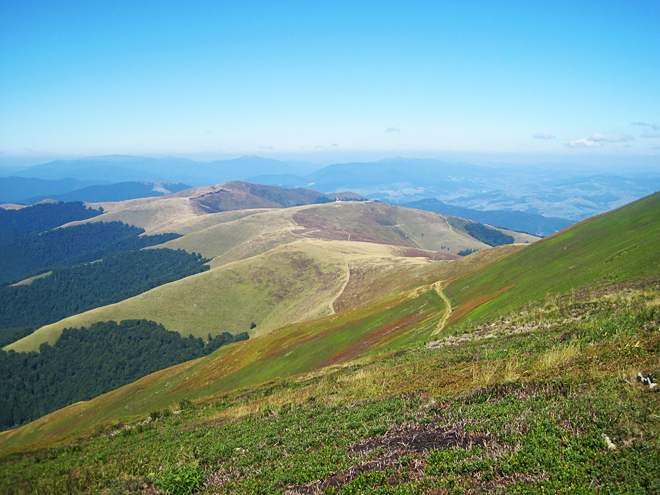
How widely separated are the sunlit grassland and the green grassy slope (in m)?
10.4

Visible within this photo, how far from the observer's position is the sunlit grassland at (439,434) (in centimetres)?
809

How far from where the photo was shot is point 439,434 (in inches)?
413

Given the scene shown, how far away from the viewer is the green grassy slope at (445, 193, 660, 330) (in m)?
30.9

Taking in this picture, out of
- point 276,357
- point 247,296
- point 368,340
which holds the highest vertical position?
point 368,340

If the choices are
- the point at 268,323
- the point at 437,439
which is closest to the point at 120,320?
the point at 268,323

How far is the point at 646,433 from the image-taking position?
7977mm

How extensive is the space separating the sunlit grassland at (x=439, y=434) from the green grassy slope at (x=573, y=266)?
34.2 ft

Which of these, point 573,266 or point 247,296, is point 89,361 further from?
point 573,266

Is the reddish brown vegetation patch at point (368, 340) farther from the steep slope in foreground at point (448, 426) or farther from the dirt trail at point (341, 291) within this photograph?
the dirt trail at point (341, 291)

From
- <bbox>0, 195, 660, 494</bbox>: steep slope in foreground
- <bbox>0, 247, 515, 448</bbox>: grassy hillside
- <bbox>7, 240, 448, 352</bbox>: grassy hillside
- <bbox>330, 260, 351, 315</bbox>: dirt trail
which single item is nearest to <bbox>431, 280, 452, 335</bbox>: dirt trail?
<bbox>0, 247, 515, 448</bbox>: grassy hillside

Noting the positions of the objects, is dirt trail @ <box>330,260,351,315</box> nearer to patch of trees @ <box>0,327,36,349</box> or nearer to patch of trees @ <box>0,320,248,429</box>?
patch of trees @ <box>0,320,248,429</box>

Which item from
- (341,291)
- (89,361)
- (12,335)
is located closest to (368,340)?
(341,291)

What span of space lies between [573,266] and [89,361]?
18025cm

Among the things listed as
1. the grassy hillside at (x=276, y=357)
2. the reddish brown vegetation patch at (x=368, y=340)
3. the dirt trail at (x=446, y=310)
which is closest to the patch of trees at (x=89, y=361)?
the grassy hillside at (x=276, y=357)
